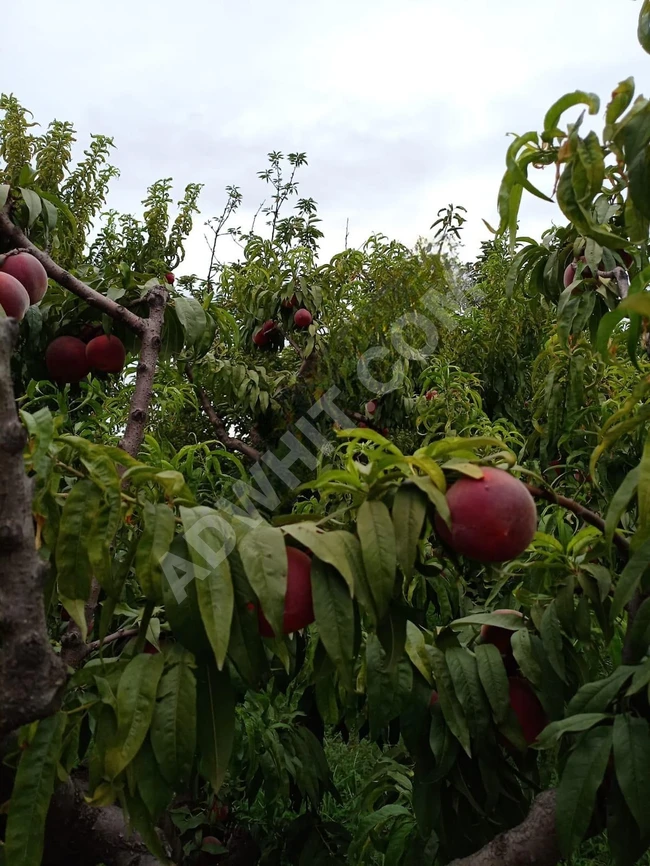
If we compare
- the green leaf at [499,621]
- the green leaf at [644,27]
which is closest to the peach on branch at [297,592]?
the green leaf at [499,621]

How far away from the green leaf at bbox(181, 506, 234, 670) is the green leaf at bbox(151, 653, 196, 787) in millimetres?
65

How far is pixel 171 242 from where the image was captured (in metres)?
2.79

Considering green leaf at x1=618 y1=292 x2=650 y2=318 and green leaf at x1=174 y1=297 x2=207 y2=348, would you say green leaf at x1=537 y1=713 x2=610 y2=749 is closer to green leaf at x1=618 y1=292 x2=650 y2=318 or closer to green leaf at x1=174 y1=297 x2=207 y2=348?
green leaf at x1=618 y1=292 x2=650 y2=318

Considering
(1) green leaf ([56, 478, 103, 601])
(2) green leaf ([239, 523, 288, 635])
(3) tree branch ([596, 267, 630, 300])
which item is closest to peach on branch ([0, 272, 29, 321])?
(1) green leaf ([56, 478, 103, 601])

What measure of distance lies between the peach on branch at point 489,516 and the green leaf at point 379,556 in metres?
0.07

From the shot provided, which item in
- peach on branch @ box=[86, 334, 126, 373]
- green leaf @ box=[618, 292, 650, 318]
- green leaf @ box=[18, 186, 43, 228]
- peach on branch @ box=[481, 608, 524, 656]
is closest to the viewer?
green leaf @ box=[618, 292, 650, 318]

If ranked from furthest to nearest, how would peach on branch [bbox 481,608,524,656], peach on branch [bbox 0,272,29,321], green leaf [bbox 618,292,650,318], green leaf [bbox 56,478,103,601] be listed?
peach on branch [bbox 0,272,29,321] < peach on branch [bbox 481,608,524,656] < green leaf [bbox 56,478,103,601] < green leaf [bbox 618,292,650,318]

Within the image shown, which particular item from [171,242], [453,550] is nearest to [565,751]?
[453,550]

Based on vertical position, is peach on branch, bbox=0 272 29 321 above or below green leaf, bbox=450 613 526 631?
above

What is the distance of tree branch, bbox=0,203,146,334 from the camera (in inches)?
42.5

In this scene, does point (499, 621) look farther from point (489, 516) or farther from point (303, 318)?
point (303, 318)

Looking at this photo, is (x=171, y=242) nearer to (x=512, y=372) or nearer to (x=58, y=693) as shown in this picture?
(x=512, y=372)

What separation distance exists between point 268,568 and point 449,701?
0.28m

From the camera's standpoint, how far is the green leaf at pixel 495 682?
0.77 metres
